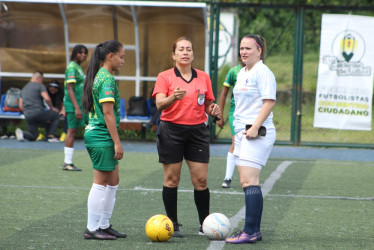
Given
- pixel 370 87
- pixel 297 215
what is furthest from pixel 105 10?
pixel 297 215

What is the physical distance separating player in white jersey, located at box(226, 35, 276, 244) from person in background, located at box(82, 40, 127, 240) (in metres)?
1.08

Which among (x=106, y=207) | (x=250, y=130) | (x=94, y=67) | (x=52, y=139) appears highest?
(x=94, y=67)

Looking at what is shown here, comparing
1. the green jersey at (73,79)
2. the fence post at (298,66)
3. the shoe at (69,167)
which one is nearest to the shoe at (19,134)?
the shoe at (69,167)

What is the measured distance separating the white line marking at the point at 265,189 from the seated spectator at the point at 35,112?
5.87 m

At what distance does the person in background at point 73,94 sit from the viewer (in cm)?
1057

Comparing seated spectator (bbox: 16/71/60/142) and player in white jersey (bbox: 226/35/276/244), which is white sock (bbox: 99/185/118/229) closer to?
player in white jersey (bbox: 226/35/276/244)

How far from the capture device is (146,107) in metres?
16.2

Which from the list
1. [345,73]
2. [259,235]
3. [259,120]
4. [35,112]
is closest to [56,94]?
[35,112]

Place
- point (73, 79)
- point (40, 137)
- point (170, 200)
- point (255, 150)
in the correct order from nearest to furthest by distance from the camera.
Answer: point (255, 150) < point (170, 200) < point (73, 79) < point (40, 137)

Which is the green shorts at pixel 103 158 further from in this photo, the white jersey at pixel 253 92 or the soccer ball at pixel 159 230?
the white jersey at pixel 253 92

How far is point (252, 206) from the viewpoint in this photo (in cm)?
586

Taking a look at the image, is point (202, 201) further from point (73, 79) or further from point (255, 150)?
point (73, 79)

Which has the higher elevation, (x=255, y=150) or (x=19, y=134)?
(x=255, y=150)

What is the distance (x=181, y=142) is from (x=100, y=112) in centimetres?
78
